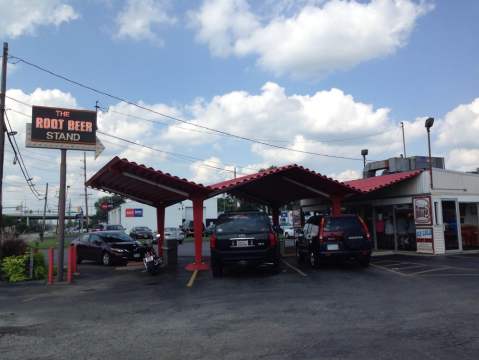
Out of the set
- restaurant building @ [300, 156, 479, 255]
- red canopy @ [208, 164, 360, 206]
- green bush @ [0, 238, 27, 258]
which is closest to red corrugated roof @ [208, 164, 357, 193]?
red canopy @ [208, 164, 360, 206]

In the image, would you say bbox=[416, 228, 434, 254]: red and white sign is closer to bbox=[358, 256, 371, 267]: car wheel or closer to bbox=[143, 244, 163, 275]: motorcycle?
bbox=[358, 256, 371, 267]: car wheel

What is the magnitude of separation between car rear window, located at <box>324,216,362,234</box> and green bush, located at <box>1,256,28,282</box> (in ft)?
32.3

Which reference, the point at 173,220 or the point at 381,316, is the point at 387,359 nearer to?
the point at 381,316

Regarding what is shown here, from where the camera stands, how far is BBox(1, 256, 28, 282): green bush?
15470mm

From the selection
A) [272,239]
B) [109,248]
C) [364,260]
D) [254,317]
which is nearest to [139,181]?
[109,248]

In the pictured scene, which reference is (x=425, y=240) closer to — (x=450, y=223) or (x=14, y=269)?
(x=450, y=223)

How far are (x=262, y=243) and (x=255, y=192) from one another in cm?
1270

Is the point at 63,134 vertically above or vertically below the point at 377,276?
above

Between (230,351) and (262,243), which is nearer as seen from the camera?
(230,351)

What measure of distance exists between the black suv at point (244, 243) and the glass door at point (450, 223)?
10.1m

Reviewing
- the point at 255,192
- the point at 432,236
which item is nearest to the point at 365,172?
the point at 255,192

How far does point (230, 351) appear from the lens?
6.17 m

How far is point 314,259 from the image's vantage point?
53.2ft

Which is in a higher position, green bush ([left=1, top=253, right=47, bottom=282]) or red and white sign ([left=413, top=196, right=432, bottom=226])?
red and white sign ([left=413, top=196, right=432, bottom=226])
